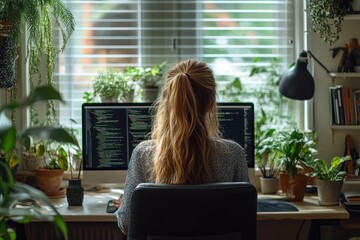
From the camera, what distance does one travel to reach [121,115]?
11.2 ft

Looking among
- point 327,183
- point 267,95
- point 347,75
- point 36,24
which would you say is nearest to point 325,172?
point 327,183

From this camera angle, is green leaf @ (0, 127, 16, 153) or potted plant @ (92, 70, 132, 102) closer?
green leaf @ (0, 127, 16, 153)

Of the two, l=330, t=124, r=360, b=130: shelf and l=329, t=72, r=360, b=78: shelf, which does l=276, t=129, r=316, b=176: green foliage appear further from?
l=329, t=72, r=360, b=78: shelf

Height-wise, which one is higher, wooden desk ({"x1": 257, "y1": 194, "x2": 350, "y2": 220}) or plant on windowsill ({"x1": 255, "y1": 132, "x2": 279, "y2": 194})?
plant on windowsill ({"x1": 255, "y1": 132, "x2": 279, "y2": 194})

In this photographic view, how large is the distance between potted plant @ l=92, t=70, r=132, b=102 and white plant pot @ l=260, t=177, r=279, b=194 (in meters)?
0.83

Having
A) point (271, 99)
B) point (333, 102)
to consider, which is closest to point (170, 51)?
point (271, 99)

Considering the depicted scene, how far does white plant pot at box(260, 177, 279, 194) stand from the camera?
3.54 metres

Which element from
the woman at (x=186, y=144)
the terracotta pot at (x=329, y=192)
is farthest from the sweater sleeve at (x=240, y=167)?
the terracotta pot at (x=329, y=192)

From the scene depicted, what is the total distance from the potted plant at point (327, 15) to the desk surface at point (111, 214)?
807 mm

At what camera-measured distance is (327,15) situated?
Answer: 3.62 metres

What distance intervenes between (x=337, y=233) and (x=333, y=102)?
0.65 m

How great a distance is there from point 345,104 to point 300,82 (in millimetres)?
322

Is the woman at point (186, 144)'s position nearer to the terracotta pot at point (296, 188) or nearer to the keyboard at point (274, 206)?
the keyboard at point (274, 206)

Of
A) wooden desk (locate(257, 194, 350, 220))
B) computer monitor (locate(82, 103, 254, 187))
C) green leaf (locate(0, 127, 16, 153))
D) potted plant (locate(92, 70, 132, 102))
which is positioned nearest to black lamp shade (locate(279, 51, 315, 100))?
computer monitor (locate(82, 103, 254, 187))
